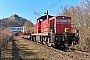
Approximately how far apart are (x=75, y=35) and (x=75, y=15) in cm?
691

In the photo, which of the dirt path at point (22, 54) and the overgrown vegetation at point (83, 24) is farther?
the overgrown vegetation at point (83, 24)

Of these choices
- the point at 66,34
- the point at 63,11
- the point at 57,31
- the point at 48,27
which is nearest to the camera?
the point at 66,34

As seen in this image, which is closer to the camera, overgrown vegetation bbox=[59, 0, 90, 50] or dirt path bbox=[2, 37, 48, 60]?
dirt path bbox=[2, 37, 48, 60]

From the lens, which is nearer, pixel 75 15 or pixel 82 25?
pixel 82 25

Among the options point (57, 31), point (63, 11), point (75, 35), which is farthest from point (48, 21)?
point (63, 11)

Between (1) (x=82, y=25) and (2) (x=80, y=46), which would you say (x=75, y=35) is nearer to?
(2) (x=80, y=46)

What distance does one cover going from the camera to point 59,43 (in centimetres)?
1891

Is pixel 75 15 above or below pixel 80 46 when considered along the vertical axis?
above

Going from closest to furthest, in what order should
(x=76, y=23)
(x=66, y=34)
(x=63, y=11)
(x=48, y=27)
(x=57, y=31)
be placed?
(x=66, y=34), (x=57, y=31), (x=48, y=27), (x=76, y=23), (x=63, y=11)

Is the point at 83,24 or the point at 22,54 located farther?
the point at 83,24

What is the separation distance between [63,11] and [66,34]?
16964mm

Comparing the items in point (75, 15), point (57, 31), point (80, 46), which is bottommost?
point (80, 46)

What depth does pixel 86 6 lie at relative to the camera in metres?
22.1

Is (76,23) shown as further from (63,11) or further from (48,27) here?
(63,11)
